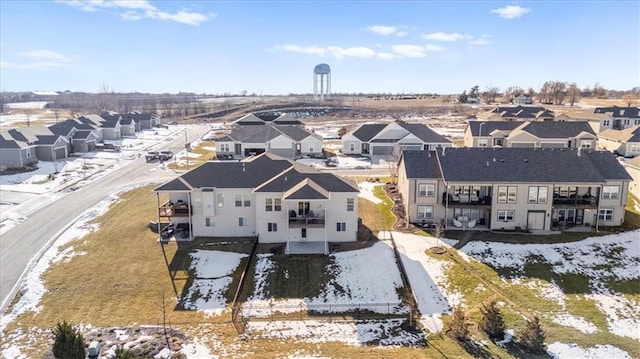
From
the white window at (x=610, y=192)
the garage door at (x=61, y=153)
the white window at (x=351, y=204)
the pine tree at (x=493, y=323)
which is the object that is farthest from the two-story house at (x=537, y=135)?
the garage door at (x=61, y=153)

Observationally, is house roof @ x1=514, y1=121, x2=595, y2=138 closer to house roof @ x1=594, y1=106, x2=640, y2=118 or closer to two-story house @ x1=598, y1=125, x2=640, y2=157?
two-story house @ x1=598, y1=125, x2=640, y2=157

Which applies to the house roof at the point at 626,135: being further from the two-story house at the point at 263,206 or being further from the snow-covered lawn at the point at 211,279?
the snow-covered lawn at the point at 211,279

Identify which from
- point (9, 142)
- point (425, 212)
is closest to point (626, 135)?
point (425, 212)

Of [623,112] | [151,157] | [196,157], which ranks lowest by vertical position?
[196,157]

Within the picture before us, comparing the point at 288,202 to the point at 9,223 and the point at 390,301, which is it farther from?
the point at 9,223

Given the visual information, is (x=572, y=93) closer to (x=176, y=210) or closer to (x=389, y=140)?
(x=389, y=140)

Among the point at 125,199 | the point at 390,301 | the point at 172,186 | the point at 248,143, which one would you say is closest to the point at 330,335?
the point at 390,301

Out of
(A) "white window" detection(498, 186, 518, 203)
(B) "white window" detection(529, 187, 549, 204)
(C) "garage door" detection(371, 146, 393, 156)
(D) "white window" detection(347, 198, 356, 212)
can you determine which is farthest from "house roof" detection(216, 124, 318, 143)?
(B) "white window" detection(529, 187, 549, 204)
